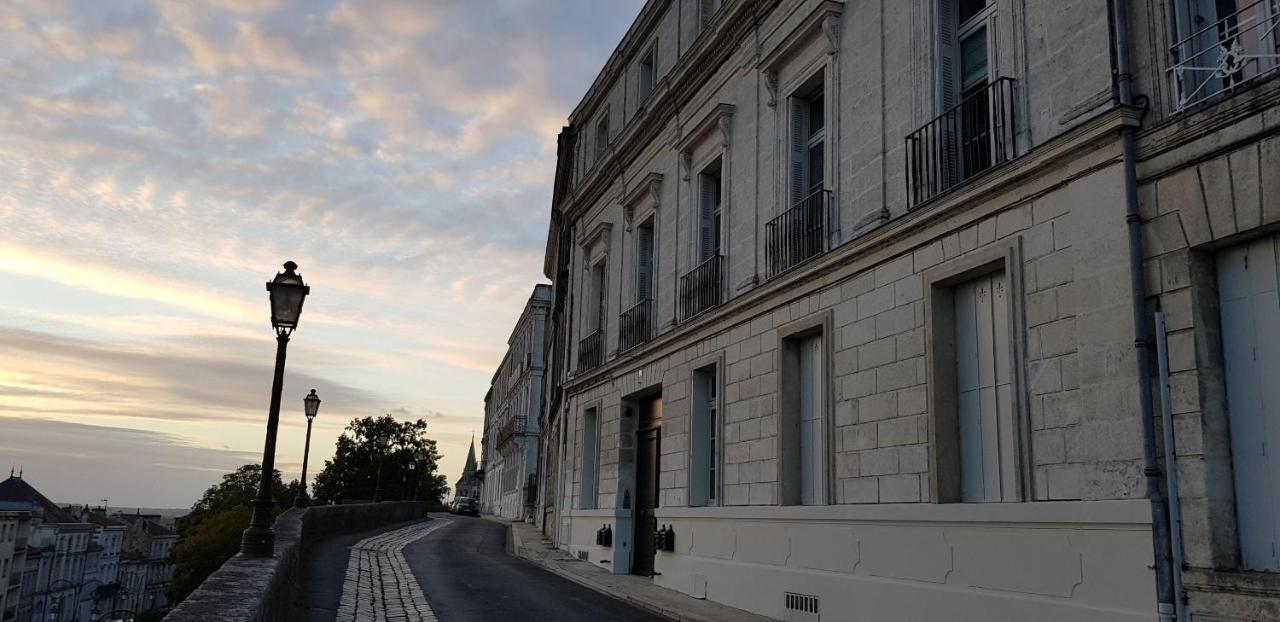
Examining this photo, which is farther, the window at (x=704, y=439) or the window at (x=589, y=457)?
the window at (x=589, y=457)

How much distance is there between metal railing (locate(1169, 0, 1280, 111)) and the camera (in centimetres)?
607

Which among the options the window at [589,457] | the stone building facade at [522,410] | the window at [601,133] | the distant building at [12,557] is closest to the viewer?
the window at [589,457]

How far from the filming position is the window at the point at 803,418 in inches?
433

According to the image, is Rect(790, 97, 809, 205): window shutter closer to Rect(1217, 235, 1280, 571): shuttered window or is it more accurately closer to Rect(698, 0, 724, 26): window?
Rect(698, 0, 724, 26): window

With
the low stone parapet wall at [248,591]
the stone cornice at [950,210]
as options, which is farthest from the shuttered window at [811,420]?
the low stone parapet wall at [248,591]

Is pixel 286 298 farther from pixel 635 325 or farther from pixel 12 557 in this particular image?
pixel 12 557

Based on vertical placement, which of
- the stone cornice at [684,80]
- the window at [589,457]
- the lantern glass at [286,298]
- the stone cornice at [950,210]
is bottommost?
the window at [589,457]

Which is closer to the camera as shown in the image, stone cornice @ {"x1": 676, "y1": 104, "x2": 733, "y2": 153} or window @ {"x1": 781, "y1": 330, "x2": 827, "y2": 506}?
window @ {"x1": 781, "y1": 330, "x2": 827, "y2": 506}

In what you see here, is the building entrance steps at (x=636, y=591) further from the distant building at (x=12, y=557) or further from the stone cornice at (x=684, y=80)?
the distant building at (x=12, y=557)

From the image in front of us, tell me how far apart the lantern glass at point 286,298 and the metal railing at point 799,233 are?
5.84 metres

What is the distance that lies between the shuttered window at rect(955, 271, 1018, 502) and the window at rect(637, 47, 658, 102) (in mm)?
11124

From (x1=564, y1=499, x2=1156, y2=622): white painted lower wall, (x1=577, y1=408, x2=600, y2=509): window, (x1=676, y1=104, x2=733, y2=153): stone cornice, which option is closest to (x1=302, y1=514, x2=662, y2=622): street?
(x1=564, y1=499, x2=1156, y2=622): white painted lower wall

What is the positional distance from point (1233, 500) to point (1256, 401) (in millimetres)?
655

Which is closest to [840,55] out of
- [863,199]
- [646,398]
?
[863,199]
